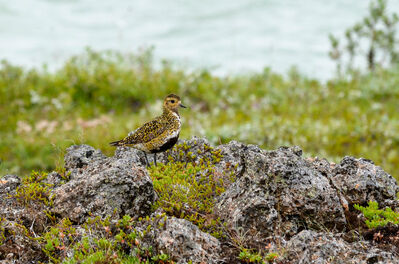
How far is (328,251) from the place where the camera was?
5406 millimetres

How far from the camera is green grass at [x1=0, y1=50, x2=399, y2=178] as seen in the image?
1466cm

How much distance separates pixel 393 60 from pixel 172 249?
60.7ft

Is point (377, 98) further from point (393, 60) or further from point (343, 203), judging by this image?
point (343, 203)


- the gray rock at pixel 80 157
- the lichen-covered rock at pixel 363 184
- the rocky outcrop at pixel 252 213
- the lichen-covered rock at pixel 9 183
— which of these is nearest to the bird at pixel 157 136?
the gray rock at pixel 80 157

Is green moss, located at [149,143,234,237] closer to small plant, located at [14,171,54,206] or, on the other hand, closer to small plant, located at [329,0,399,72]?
small plant, located at [14,171,54,206]

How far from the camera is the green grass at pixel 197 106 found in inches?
577

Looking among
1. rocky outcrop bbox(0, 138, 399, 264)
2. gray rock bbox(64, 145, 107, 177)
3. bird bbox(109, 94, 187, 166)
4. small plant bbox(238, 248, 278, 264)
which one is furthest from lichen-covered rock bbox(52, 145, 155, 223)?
small plant bbox(238, 248, 278, 264)

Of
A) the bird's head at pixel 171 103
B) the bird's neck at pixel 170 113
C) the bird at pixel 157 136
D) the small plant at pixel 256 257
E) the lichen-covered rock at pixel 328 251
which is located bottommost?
the small plant at pixel 256 257

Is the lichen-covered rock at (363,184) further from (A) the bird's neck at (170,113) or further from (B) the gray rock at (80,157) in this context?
(B) the gray rock at (80,157)

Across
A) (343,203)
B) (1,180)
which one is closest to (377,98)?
(343,203)

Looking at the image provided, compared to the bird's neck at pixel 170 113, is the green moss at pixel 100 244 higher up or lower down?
lower down

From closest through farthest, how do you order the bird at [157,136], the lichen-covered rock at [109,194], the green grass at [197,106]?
1. the lichen-covered rock at [109,194]
2. the bird at [157,136]
3. the green grass at [197,106]

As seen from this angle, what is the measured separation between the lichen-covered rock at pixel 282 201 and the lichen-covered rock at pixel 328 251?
1.01 ft

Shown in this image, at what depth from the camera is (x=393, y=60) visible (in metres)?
21.7
